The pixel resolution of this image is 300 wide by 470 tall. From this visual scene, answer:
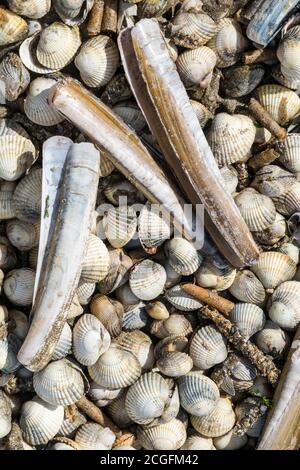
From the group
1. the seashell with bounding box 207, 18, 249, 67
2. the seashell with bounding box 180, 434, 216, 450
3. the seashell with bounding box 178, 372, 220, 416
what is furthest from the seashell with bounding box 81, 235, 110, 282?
the seashell with bounding box 207, 18, 249, 67

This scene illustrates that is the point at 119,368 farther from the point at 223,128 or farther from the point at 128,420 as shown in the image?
Answer: the point at 223,128

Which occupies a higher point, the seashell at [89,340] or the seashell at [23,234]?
the seashell at [23,234]

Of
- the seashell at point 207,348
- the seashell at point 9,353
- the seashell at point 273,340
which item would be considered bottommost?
the seashell at point 9,353

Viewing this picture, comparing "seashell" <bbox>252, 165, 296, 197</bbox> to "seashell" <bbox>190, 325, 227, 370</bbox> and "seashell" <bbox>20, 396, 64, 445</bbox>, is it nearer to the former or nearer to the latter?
"seashell" <bbox>190, 325, 227, 370</bbox>

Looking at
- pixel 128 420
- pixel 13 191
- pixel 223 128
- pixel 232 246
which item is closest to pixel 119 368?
pixel 128 420

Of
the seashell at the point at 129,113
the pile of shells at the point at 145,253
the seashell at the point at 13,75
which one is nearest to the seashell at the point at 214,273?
the pile of shells at the point at 145,253

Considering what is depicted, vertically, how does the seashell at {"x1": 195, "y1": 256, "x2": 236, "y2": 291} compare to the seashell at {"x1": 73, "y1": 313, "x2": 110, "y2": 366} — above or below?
above

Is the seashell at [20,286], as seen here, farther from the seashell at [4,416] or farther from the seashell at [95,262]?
the seashell at [4,416]
